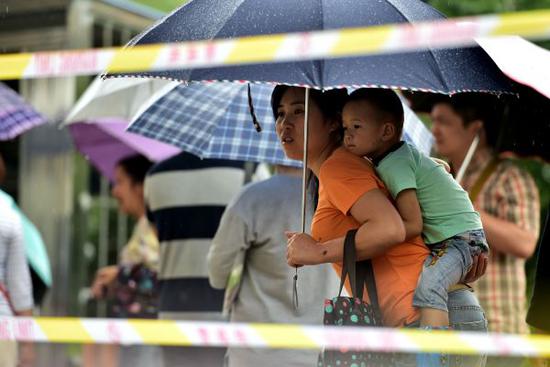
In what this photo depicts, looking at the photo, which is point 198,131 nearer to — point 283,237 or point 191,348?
point 283,237

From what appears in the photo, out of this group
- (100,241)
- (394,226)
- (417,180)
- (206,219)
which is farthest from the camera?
(100,241)

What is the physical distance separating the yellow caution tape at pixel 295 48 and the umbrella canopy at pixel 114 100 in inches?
106

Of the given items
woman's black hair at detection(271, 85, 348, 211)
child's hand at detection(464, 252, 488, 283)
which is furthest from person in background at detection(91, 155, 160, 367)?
child's hand at detection(464, 252, 488, 283)

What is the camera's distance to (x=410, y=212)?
A: 10.9 feet

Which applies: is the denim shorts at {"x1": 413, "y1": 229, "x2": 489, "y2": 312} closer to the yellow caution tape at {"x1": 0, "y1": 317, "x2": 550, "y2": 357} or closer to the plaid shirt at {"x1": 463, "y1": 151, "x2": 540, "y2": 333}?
the yellow caution tape at {"x1": 0, "y1": 317, "x2": 550, "y2": 357}

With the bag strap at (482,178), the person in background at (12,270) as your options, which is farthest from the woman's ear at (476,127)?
the person in background at (12,270)

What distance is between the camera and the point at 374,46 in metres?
2.47

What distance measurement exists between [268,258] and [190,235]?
2.87ft

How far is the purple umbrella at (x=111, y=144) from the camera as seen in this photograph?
6449 millimetres

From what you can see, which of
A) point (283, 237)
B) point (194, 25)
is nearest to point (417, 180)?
point (194, 25)

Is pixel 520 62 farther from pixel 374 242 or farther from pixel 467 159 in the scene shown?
pixel 467 159

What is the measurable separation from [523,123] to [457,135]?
101cm

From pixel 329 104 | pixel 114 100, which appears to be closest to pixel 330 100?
pixel 329 104

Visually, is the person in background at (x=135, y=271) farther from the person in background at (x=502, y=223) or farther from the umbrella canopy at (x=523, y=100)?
the umbrella canopy at (x=523, y=100)
